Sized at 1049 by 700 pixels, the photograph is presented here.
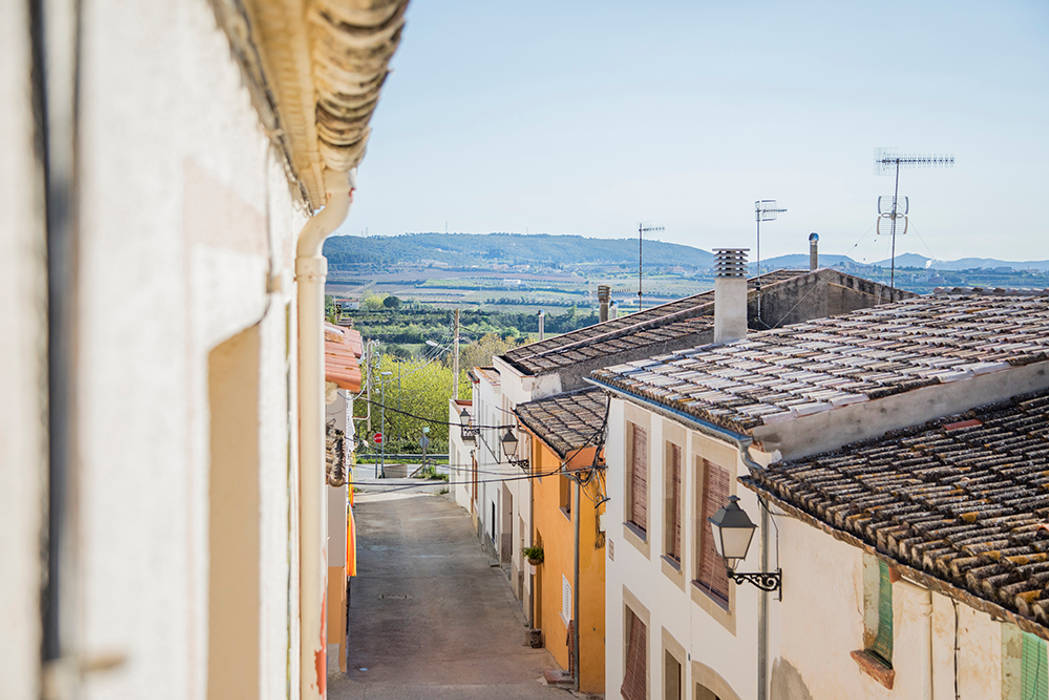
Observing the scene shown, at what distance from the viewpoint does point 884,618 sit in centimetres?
693

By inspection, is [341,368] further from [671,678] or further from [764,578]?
[671,678]

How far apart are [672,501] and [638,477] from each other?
1.52m

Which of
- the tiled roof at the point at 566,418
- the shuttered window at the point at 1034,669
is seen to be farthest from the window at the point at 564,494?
the shuttered window at the point at 1034,669

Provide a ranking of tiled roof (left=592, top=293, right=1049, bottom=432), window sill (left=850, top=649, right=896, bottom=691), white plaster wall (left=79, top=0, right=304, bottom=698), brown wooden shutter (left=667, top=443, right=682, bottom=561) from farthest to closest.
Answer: brown wooden shutter (left=667, top=443, right=682, bottom=561)
tiled roof (left=592, top=293, right=1049, bottom=432)
window sill (left=850, top=649, right=896, bottom=691)
white plaster wall (left=79, top=0, right=304, bottom=698)

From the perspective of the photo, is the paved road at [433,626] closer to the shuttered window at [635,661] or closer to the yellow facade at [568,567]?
the yellow facade at [568,567]

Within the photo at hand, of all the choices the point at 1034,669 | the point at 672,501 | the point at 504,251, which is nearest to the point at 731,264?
the point at 672,501

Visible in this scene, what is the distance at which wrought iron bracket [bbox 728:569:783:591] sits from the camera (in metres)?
8.24

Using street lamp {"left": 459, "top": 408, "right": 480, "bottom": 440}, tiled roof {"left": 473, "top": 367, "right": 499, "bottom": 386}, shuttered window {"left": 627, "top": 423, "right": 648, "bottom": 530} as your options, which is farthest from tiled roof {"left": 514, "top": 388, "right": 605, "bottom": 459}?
street lamp {"left": 459, "top": 408, "right": 480, "bottom": 440}

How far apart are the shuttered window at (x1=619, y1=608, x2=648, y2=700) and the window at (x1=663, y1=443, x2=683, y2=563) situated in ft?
5.13

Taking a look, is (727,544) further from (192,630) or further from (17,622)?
(17,622)

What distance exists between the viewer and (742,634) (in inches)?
359

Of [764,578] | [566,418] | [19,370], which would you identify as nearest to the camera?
[19,370]

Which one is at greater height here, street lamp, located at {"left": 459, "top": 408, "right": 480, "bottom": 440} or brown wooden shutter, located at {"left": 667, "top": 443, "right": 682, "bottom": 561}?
brown wooden shutter, located at {"left": 667, "top": 443, "right": 682, "bottom": 561}

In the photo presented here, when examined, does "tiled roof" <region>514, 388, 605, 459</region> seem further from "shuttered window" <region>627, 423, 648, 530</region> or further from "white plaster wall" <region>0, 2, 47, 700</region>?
"white plaster wall" <region>0, 2, 47, 700</region>
